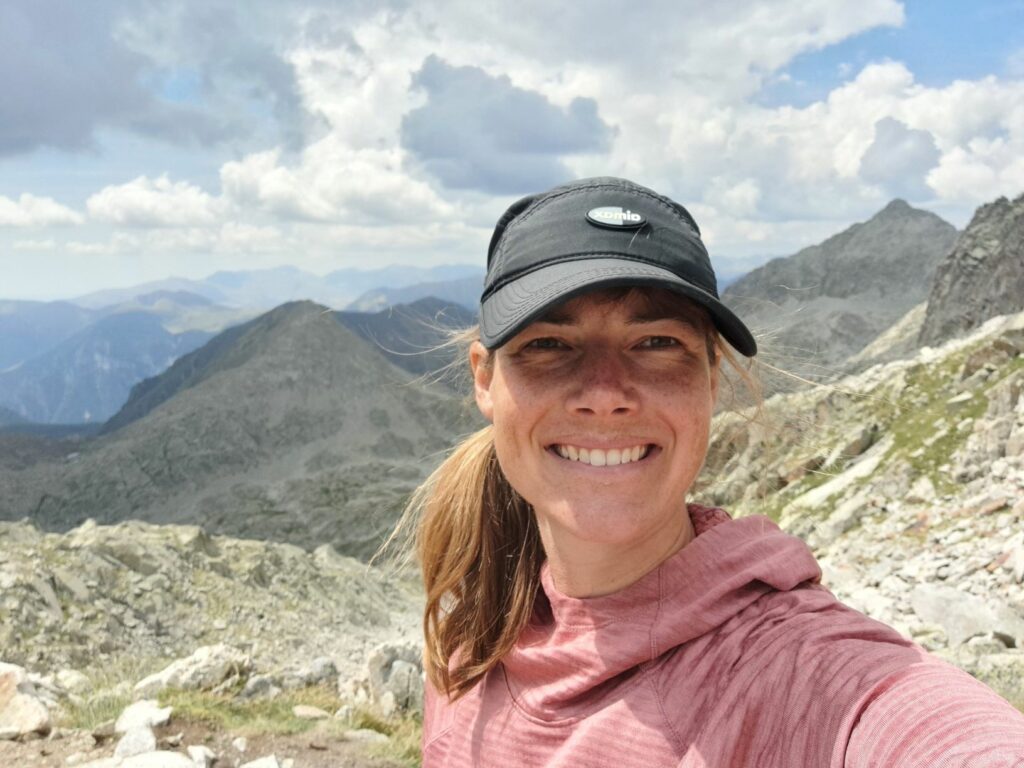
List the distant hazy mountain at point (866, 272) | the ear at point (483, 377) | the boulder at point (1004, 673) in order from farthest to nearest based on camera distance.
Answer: the distant hazy mountain at point (866, 272), the boulder at point (1004, 673), the ear at point (483, 377)

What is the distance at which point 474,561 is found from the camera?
11.2ft

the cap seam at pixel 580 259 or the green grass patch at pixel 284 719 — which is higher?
the cap seam at pixel 580 259

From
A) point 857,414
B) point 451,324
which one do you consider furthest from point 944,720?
point 857,414

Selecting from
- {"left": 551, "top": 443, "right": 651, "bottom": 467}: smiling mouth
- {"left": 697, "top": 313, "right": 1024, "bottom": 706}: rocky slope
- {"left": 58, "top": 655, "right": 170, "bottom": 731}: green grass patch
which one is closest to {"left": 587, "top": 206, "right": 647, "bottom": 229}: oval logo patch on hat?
{"left": 551, "top": 443, "right": 651, "bottom": 467}: smiling mouth

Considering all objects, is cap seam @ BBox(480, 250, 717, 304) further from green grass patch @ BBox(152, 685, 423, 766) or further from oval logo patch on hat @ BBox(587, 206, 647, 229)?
green grass patch @ BBox(152, 685, 423, 766)

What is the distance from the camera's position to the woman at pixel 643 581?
172 cm

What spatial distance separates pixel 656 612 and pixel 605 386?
0.68m

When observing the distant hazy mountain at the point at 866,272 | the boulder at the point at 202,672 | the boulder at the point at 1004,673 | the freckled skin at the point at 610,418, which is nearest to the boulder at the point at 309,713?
the boulder at the point at 202,672

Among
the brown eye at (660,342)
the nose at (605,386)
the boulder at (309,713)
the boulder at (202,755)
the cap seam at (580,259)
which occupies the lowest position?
the boulder at (309,713)

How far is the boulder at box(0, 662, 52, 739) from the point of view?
7.69 m

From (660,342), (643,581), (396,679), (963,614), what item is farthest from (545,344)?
(963,614)

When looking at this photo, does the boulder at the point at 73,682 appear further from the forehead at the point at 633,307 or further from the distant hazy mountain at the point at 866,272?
the distant hazy mountain at the point at 866,272

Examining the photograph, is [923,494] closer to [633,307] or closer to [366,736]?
[366,736]

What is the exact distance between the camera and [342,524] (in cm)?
6738
